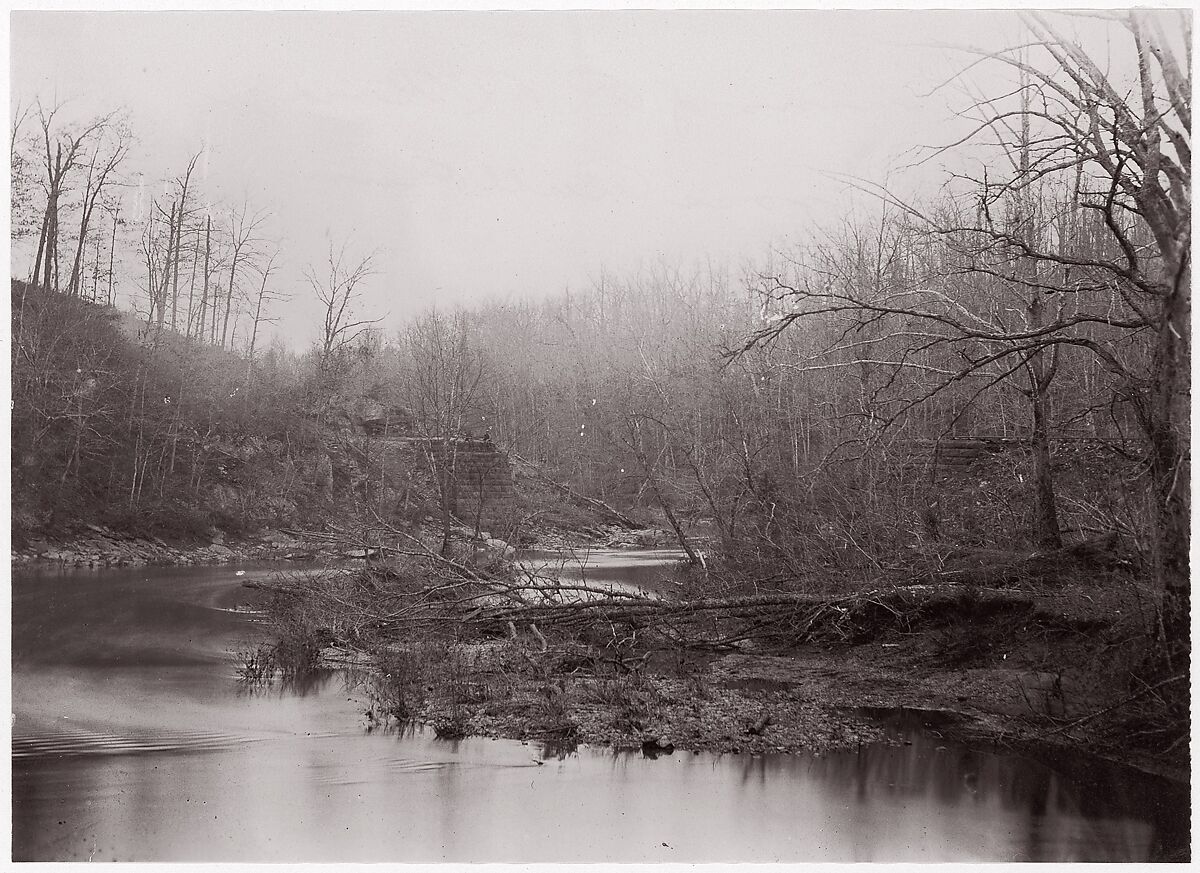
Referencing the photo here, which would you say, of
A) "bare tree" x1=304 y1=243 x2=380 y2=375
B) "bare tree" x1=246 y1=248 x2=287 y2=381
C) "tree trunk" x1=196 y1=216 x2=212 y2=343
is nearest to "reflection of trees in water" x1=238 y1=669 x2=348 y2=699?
"bare tree" x1=304 y1=243 x2=380 y2=375

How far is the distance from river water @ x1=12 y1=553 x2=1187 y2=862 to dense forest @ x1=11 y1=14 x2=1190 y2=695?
1.93 m

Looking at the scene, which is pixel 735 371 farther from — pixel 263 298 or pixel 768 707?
pixel 263 298

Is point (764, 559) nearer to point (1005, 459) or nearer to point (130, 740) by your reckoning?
point (1005, 459)

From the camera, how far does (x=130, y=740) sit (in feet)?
28.5

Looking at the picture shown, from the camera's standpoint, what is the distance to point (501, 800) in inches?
282

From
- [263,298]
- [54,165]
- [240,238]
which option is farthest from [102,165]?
[263,298]

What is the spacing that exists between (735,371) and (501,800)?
11020 millimetres

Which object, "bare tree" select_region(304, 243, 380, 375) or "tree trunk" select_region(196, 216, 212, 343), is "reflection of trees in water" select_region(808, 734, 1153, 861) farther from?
"tree trunk" select_region(196, 216, 212, 343)

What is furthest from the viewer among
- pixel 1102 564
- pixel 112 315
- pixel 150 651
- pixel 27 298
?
pixel 112 315

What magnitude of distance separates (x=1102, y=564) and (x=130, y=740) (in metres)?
10.2

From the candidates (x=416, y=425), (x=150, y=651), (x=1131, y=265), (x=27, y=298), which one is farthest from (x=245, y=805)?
(x=416, y=425)

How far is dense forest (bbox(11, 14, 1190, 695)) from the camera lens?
24.6 feet

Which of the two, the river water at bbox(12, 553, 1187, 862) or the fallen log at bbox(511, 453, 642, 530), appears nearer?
the river water at bbox(12, 553, 1187, 862)

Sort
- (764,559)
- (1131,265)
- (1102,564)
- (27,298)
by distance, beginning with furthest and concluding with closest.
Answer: (27,298) → (764,559) → (1102,564) → (1131,265)
